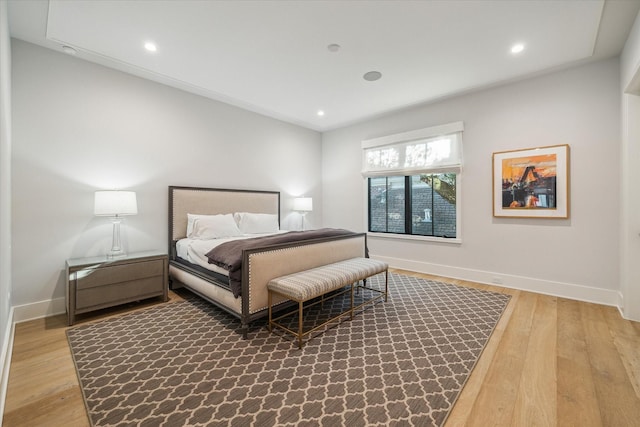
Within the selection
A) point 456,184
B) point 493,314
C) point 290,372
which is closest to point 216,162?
point 290,372

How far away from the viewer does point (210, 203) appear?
4234 millimetres

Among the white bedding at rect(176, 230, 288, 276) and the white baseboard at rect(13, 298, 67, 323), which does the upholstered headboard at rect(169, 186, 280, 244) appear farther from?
the white baseboard at rect(13, 298, 67, 323)

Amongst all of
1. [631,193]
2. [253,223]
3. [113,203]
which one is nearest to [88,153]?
[113,203]

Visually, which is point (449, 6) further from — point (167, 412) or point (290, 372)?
point (167, 412)

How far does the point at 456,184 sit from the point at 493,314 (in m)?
2.09

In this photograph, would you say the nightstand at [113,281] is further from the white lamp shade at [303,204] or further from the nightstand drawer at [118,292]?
the white lamp shade at [303,204]

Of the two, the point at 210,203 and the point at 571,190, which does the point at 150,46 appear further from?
the point at 571,190

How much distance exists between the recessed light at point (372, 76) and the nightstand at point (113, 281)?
11.1ft

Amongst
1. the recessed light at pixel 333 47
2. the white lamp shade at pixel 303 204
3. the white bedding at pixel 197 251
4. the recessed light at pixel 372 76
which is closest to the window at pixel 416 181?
the white lamp shade at pixel 303 204

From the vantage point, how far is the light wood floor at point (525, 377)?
152 cm

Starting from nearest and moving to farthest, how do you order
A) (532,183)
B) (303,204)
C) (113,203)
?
(113,203) → (532,183) → (303,204)

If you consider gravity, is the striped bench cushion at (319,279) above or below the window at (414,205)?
below

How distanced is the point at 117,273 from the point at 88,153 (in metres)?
1.47

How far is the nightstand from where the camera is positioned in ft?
8.82
